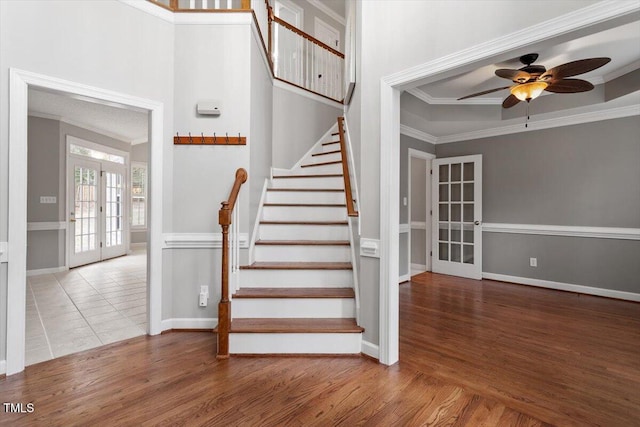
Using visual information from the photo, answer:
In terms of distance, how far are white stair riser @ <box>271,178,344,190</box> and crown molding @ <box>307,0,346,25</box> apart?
417 centimetres

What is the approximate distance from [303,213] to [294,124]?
62.0 inches

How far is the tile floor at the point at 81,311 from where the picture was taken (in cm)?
265

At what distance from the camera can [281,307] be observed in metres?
2.64

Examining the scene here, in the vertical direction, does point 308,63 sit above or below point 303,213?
above

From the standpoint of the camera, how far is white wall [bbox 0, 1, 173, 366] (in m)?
2.12

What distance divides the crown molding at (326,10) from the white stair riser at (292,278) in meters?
5.70

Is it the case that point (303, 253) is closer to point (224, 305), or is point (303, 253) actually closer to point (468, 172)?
point (224, 305)

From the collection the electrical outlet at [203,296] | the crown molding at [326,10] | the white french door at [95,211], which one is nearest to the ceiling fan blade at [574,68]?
the electrical outlet at [203,296]

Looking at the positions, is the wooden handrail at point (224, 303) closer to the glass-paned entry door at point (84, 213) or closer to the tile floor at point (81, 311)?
the tile floor at point (81, 311)

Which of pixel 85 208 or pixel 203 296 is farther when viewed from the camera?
pixel 85 208

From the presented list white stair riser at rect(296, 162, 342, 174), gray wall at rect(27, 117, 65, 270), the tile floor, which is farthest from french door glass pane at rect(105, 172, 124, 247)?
white stair riser at rect(296, 162, 342, 174)

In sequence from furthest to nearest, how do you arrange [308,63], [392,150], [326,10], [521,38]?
[326,10], [308,63], [392,150], [521,38]

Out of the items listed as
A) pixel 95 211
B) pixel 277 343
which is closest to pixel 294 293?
pixel 277 343

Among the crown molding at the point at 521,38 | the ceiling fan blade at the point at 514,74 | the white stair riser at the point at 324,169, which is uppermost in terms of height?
the ceiling fan blade at the point at 514,74
